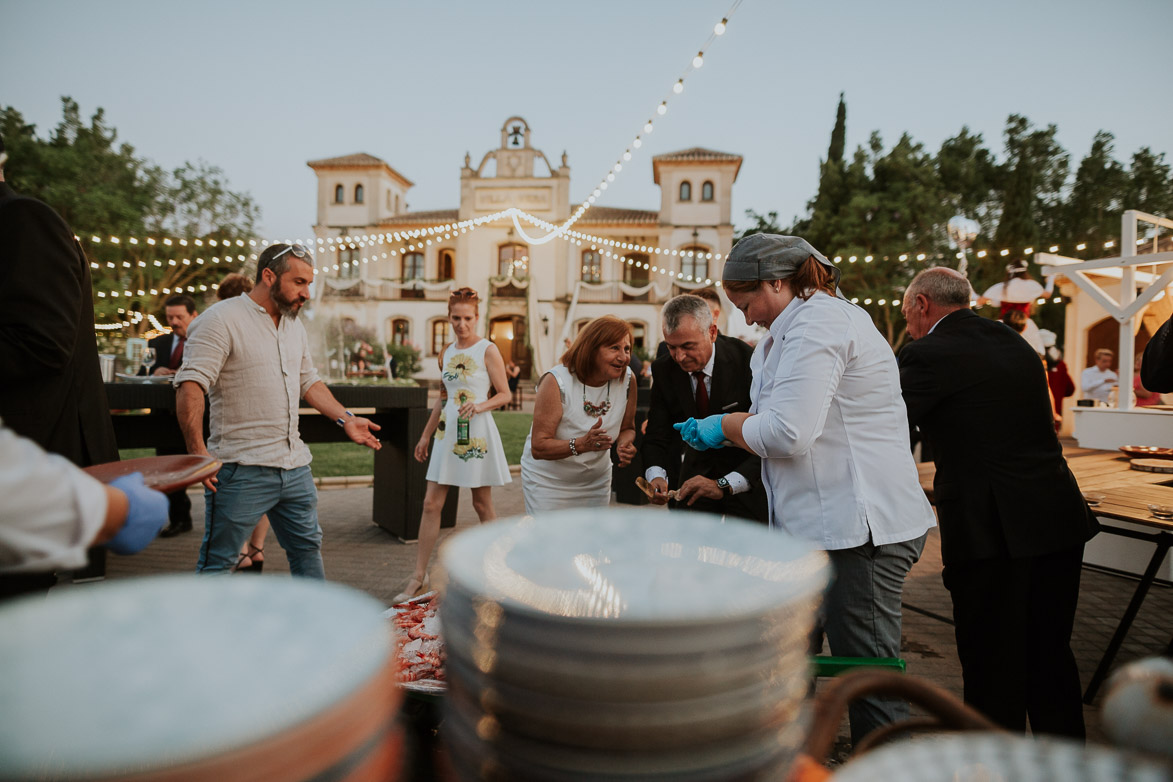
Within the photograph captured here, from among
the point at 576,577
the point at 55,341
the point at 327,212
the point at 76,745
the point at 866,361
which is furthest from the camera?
the point at 327,212

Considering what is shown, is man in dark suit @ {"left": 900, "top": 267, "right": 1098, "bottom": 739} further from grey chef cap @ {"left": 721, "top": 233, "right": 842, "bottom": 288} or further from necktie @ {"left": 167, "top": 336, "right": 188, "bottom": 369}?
necktie @ {"left": 167, "top": 336, "right": 188, "bottom": 369}

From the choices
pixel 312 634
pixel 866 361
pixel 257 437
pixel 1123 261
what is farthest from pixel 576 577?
pixel 1123 261

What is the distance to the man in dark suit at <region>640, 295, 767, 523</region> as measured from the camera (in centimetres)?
266

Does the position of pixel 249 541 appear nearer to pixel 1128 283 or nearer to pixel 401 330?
pixel 1128 283

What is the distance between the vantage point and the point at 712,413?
2.94 m

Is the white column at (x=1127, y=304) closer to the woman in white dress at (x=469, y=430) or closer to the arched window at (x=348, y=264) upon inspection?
the woman in white dress at (x=469, y=430)

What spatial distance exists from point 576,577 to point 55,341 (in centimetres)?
190

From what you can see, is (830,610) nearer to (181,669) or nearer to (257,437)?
(181,669)

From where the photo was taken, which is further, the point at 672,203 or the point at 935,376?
the point at 672,203

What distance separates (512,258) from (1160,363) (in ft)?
109

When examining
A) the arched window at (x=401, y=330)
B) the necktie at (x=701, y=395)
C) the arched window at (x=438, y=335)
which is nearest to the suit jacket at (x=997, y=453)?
the necktie at (x=701, y=395)

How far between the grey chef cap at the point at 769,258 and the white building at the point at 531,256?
2948 centimetres

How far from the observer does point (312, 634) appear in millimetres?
492

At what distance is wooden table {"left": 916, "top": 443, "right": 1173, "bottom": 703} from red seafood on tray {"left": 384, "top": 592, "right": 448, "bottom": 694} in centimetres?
239
